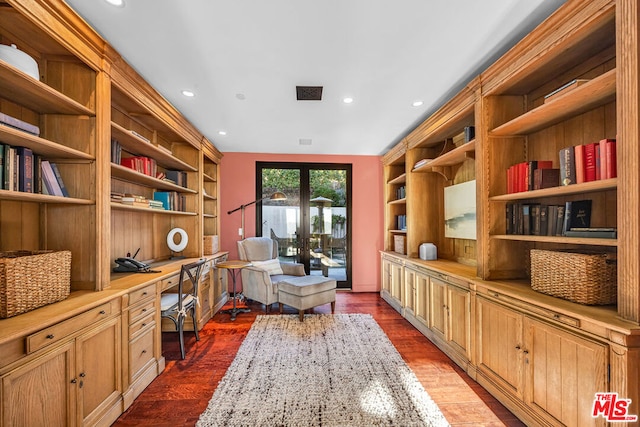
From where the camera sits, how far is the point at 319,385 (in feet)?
7.19

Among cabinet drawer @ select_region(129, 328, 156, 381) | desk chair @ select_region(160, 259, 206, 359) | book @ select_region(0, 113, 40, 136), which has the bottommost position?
cabinet drawer @ select_region(129, 328, 156, 381)

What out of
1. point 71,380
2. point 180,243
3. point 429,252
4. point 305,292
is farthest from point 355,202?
point 71,380

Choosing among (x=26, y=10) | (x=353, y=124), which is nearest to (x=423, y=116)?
(x=353, y=124)

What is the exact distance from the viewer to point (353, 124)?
3.61 meters

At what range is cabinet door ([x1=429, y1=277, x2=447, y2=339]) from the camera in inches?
109

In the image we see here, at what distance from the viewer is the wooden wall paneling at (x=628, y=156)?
1244 millimetres

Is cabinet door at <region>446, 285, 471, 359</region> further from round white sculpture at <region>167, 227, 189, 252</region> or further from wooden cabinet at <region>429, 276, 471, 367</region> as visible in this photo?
round white sculpture at <region>167, 227, 189, 252</region>

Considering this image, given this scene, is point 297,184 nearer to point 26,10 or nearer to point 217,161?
point 217,161

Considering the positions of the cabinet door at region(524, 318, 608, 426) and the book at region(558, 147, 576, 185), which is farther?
the book at region(558, 147, 576, 185)

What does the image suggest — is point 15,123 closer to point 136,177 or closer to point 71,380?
point 136,177

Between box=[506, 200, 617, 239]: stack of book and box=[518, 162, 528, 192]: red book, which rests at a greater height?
box=[518, 162, 528, 192]: red book

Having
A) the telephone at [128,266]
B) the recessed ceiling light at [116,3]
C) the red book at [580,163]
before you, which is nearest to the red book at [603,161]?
the red book at [580,163]

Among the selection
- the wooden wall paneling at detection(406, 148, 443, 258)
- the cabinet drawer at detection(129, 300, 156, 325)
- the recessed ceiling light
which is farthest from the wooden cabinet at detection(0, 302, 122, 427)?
the wooden wall paneling at detection(406, 148, 443, 258)

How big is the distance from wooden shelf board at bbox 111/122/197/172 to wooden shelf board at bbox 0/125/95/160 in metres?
0.40
